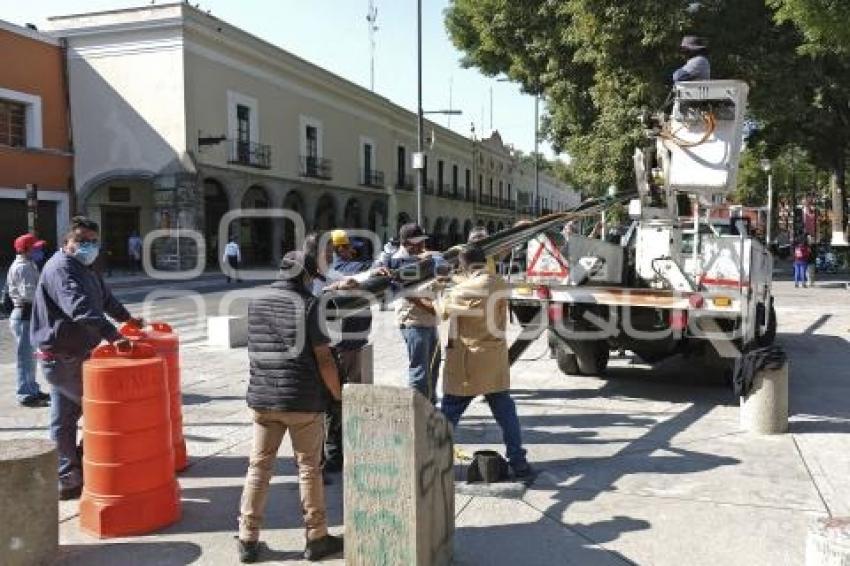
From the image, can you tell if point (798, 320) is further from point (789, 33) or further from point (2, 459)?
point (2, 459)

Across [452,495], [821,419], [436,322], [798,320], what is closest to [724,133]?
[821,419]

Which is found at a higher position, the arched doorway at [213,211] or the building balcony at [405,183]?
the building balcony at [405,183]

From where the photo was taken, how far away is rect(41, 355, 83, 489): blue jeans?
5.29 m

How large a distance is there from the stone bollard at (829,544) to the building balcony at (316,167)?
113 ft

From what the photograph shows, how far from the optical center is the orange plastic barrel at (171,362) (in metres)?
5.63

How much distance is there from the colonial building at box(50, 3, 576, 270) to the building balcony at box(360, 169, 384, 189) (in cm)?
204

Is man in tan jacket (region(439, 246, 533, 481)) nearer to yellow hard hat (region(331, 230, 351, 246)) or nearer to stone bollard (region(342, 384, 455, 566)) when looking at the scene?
yellow hard hat (region(331, 230, 351, 246))

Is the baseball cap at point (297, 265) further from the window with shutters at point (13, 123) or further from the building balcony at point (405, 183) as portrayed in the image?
the building balcony at point (405, 183)

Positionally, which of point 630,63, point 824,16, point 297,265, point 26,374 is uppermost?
point 630,63

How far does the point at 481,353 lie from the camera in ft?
18.2

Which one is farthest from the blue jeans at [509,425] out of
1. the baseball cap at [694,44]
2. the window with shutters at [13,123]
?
the window with shutters at [13,123]

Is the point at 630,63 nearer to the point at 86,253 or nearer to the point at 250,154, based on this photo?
the point at 250,154

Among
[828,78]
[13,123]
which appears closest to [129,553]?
[828,78]

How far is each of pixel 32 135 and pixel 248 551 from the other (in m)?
26.9
